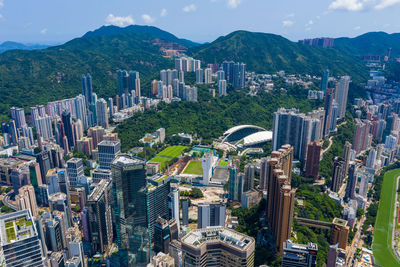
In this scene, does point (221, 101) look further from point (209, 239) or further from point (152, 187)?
point (209, 239)

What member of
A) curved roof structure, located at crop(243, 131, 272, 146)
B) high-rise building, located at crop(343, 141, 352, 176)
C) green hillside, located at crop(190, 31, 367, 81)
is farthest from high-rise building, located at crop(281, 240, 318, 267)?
green hillside, located at crop(190, 31, 367, 81)

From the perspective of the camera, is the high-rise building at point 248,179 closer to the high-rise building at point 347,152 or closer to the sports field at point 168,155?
the high-rise building at point 347,152

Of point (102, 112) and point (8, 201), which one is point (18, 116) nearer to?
point (102, 112)

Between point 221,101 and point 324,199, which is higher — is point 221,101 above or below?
above

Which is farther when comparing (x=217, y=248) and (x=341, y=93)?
(x=341, y=93)

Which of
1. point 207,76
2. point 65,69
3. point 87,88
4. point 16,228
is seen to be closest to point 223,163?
point 16,228

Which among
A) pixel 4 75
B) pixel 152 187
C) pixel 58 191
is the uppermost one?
pixel 4 75

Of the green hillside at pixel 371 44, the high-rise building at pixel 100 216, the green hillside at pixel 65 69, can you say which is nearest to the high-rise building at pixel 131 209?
the high-rise building at pixel 100 216

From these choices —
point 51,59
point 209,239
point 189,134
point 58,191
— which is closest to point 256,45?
point 189,134
